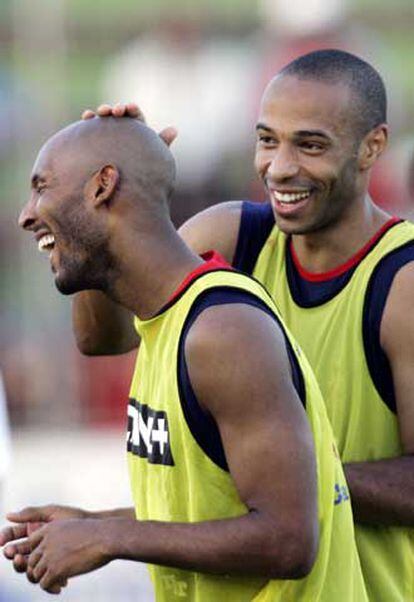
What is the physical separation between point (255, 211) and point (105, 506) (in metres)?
4.92

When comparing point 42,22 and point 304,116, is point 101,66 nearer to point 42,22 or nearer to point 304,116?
point 42,22

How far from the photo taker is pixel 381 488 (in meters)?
4.18

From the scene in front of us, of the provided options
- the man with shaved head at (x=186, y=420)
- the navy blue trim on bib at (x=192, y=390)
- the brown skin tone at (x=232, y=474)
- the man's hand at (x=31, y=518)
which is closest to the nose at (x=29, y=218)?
the man with shaved head at (x=186, y=420)

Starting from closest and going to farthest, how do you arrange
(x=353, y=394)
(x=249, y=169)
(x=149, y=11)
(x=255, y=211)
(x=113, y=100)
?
1. (x=353, y=394)
2. (x=255, y=211)
3. (x=249, y=169)
4. (x=113, y=100)
5. (x=149, y=11)

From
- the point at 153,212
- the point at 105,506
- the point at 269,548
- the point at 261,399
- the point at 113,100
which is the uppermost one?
the point at 113,100

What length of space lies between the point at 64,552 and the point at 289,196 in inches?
53.8

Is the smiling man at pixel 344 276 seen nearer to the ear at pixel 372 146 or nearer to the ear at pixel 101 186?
the ear at pixel 372 146

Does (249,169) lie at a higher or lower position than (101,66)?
lower

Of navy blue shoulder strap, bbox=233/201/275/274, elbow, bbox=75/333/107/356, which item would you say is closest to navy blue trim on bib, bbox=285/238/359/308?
navy blue shoulder strap, bbox=233/201/275/274

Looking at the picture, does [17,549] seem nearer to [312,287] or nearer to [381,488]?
[381,488]

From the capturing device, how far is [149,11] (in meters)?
14.2

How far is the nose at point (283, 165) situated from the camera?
433cm

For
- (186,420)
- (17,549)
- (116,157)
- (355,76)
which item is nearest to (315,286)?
(355,76)

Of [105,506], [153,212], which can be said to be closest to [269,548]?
[153,212]
